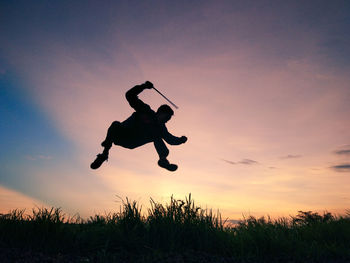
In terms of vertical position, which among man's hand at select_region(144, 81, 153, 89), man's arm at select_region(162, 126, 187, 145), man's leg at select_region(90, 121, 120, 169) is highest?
man's hand at select_region(144, 81, 153, 89)

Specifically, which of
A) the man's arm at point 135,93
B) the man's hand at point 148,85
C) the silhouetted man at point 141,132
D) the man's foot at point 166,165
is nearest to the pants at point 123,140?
the silhouetted man at point 141,132

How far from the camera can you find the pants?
689 centimetres

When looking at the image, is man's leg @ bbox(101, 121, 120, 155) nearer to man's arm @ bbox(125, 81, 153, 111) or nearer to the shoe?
the shoe

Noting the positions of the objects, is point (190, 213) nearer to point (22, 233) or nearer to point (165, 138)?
point (165, 138)

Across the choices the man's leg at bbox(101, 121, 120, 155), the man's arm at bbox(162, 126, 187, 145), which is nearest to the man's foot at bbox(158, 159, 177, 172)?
the man's arm at bbox(162, 126, 187, 145)

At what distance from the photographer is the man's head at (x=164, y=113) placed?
6984 mm

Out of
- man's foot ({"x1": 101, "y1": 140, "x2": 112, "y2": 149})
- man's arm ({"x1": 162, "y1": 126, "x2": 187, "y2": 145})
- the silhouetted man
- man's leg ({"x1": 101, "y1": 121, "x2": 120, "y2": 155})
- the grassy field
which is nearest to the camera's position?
the grassy field

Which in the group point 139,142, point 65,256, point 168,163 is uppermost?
point 139,142

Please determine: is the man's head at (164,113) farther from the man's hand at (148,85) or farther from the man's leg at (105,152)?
the man's leg at (105,152)

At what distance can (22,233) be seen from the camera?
6.58 meters

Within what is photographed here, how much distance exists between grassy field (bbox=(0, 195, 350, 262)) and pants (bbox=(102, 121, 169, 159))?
1.26 m

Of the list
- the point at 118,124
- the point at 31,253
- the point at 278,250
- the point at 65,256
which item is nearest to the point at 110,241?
the point at 65,256

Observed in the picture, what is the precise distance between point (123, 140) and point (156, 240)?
2316 millimetres

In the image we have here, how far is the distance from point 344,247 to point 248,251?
2305mm
